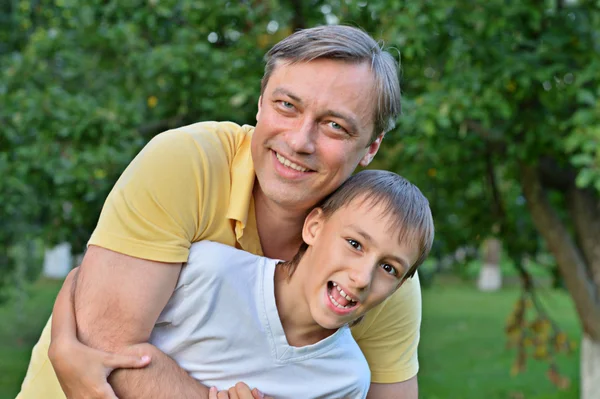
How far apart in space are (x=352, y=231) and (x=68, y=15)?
449cm

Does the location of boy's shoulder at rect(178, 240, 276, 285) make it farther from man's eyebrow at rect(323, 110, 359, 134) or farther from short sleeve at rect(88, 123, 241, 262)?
man's eyebrow at rect(323, 110, 359, 134)

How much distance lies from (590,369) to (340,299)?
524 centimetres

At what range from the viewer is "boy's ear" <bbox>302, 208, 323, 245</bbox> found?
8.27 feet

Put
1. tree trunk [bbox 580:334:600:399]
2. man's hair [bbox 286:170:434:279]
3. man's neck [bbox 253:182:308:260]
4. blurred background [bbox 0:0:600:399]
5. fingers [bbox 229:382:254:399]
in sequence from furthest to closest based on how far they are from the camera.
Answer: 1. tree trunk [bbox 580:334:600:399]
2. blurred background [bbox 0:0:600:399]
3. man's neck [bbox 253:182:308:260]
4. man's hair [bbox 286:170:434:279]
5. fingers [bbox 229:382:254:399]

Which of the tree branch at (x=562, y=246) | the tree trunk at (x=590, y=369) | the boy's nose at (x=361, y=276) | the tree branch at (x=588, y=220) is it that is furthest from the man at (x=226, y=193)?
the tree trunk at (x=590, y=369)

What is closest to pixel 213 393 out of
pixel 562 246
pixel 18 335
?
pixel 562 246

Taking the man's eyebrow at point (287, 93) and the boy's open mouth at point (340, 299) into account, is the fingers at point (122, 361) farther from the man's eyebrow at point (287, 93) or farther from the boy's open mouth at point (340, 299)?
the man's eyebrow at point (287, 93)

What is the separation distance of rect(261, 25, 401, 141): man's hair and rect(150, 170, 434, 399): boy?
0.74 feet

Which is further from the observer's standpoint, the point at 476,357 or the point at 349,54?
the point at 476,357

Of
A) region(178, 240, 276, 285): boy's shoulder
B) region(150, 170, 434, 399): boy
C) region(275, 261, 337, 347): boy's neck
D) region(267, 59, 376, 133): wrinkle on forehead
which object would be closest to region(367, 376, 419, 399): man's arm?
region(150, 170, 434, 399): boy

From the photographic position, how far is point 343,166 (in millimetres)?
2496

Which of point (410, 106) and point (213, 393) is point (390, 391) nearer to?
point (213, 393)

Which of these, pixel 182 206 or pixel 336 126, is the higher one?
pixel 336 126

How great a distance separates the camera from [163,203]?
7.48ft
